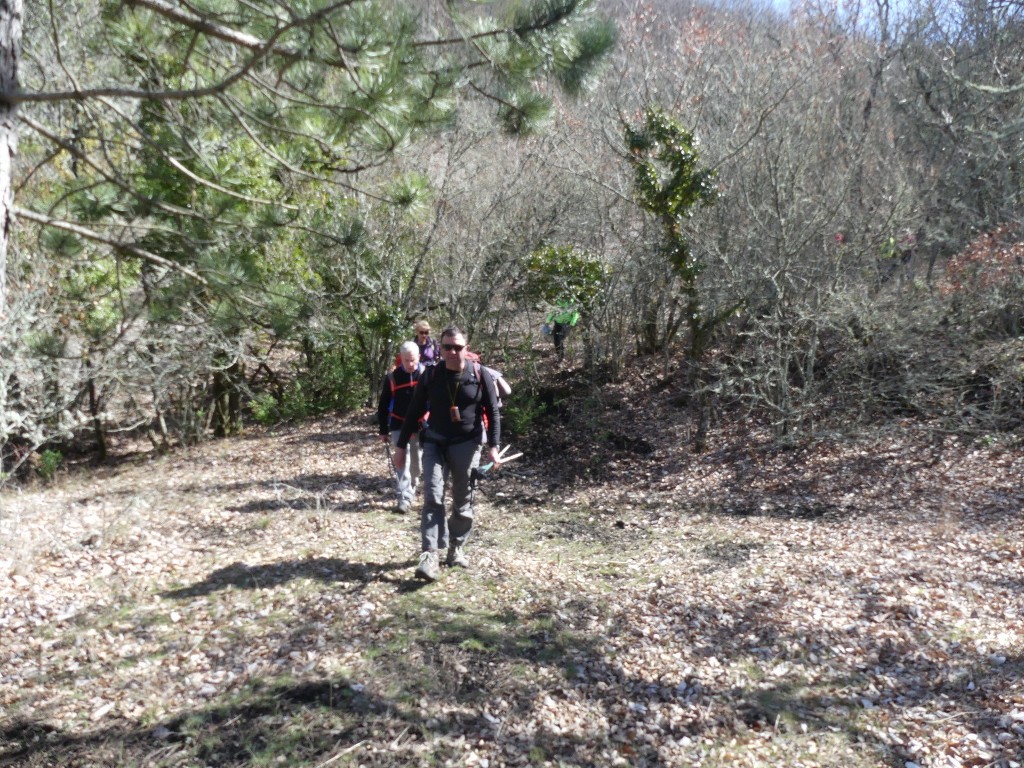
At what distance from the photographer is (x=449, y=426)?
5.70 meters

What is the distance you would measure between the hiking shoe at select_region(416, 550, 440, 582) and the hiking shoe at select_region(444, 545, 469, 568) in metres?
0.37

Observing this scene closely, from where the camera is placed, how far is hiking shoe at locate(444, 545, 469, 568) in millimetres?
6180

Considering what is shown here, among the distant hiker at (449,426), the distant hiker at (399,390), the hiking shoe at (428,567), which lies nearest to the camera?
the distant hiker at (449,426)

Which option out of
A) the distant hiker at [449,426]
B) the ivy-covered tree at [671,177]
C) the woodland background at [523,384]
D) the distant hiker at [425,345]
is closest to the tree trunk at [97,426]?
the woodland background at [523,384]

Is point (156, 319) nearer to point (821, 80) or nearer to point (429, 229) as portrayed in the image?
point (429, 229)

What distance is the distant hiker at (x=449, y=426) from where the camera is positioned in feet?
18.5

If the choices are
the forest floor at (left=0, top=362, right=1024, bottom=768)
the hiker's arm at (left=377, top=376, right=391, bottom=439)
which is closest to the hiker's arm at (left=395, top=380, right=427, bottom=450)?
the forest floor at (left=0, top=362, right=1024, bottom=768)

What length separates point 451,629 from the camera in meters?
5.13

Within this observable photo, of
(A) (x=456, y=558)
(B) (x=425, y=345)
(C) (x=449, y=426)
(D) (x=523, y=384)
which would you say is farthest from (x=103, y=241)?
(D) (x=523, y=384)

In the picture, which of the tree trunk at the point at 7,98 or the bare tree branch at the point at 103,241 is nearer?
the tree trunk at the point at 7,98

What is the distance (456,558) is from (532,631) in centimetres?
117

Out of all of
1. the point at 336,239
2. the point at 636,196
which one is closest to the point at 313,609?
the point at 336,239

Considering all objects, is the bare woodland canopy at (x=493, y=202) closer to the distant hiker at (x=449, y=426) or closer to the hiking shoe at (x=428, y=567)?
the distant hiker at (x=449, y=426)

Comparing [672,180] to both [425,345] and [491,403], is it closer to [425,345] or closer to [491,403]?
[425,345]
